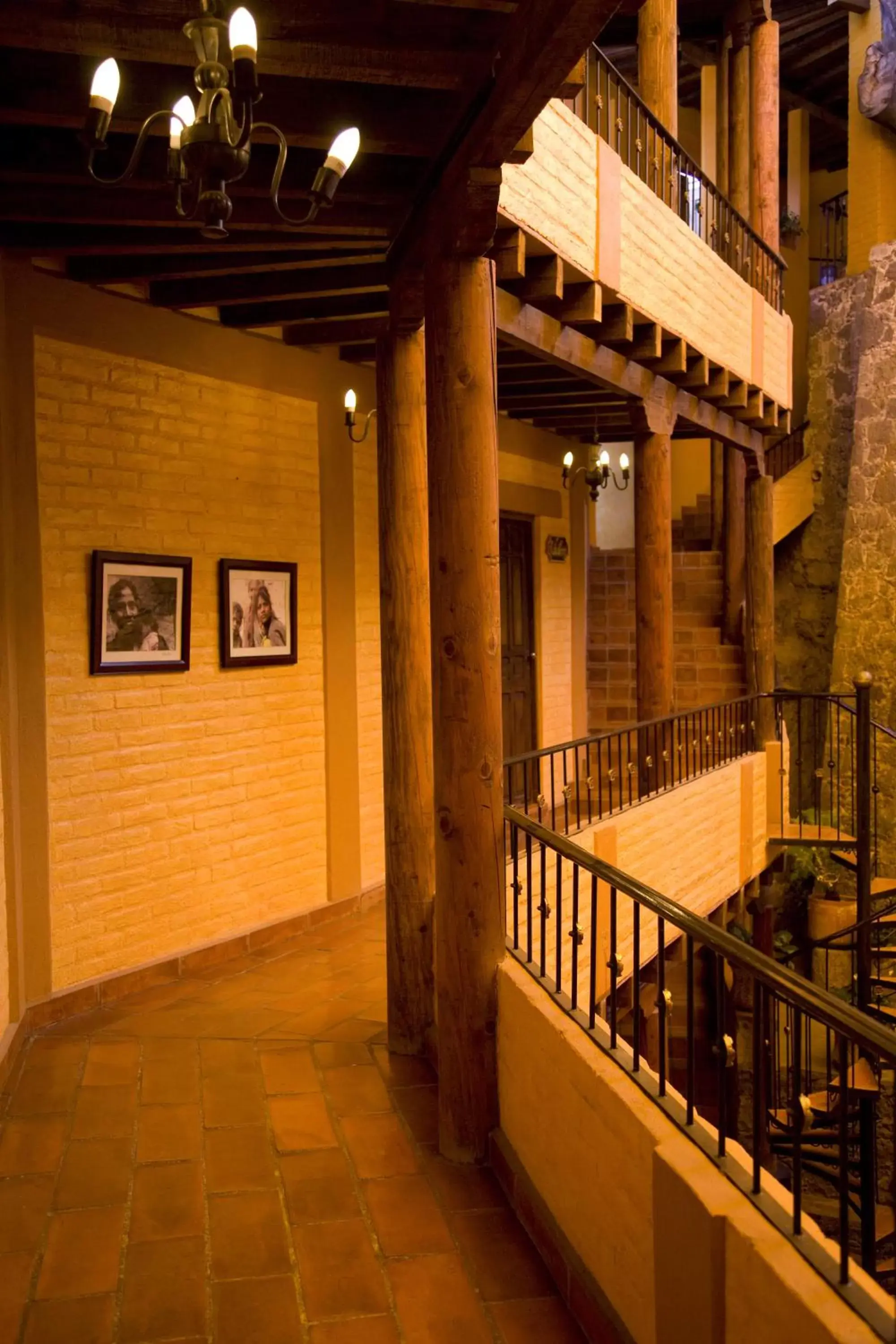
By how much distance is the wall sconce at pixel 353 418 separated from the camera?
21.0 feet

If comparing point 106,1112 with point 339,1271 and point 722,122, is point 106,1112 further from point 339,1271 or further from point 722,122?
point 722,122

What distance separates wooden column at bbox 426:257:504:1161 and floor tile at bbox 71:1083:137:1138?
1.26m

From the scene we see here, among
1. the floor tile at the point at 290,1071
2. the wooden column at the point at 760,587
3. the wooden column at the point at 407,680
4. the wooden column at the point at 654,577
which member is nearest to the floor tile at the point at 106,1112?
the floor tile at the point at 290,1071

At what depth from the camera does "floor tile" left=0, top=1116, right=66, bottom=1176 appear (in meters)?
3.90

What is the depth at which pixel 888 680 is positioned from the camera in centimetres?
1214

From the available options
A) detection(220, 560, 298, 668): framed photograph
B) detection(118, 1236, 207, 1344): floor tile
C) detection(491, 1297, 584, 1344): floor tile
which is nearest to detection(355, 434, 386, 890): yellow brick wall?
detection(220, 560, 298, 668): framed photograph

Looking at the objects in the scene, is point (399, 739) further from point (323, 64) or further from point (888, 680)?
point (888, 680)

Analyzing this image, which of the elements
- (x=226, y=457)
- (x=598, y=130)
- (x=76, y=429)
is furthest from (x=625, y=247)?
(x=76, y=429)

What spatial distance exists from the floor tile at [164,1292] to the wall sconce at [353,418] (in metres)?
4.36

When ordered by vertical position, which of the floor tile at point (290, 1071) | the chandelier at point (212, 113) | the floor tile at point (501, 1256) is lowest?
the floor tile at point (501, 1256)

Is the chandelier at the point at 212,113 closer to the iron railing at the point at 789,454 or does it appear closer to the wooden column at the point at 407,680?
the wooden column at the point at 407,680

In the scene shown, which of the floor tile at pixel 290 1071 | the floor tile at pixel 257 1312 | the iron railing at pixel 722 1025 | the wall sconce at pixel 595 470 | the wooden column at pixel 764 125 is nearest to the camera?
the iron railing at pixel 722 1025

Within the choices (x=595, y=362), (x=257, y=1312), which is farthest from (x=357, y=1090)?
(x=595, y=362)

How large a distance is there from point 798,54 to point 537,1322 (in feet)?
49.6
